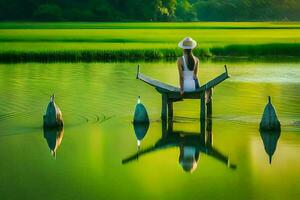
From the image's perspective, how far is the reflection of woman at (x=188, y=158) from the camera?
10.3 metres

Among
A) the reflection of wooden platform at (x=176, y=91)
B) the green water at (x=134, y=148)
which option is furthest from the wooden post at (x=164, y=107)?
the green water at (x=134, y=148)

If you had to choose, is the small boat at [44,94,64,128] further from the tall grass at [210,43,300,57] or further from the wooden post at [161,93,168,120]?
the tall grass at [210,43,300,57]

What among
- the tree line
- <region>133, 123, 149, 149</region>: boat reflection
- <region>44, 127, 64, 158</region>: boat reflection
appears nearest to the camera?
<region>44, 127, 64, 158</region>: boat reflection

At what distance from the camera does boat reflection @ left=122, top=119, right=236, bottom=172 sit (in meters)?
10.7

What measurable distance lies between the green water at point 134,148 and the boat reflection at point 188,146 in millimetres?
39

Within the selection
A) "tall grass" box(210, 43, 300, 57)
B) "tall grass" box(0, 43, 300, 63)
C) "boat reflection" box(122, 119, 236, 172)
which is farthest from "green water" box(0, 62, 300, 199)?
"tall grass" box(210, 43, 300, 57)

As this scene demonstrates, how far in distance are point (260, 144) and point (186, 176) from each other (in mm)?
2302

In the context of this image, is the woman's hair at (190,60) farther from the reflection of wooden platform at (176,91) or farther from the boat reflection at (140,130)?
the boat reflection at (140,130)

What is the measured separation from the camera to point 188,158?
10.9 m

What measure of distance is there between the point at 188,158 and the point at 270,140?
1.66 meters

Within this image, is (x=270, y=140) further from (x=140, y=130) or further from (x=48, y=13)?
(x=48, y=13)

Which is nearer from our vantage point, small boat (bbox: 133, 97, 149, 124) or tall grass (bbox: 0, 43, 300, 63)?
small boat (bbox: 133, 97, 149, 124)

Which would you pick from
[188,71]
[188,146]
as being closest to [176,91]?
[188,71]

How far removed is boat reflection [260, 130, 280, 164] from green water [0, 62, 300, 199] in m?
0.07
